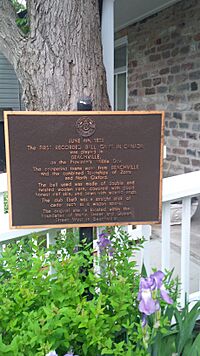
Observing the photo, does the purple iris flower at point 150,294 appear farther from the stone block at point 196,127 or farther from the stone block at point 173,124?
the stone block at point 173,124

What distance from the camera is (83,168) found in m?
2.09

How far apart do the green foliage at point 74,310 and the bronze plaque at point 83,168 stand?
0.55 ft

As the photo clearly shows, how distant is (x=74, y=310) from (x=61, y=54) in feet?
5.59

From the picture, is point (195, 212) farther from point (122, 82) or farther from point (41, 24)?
point (122, 82)

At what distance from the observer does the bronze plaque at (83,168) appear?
6.63ft

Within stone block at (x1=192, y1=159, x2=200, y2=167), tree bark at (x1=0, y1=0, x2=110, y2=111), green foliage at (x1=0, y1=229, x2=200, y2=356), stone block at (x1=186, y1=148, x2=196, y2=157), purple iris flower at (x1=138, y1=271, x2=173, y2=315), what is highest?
tree bark at (x1=0, y1=0, x2=110, y2=111)

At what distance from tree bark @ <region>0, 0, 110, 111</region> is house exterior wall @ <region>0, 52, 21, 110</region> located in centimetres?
809

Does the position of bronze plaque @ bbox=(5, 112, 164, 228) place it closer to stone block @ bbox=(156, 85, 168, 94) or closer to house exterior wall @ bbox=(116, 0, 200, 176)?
house exterior wall @ bbox=(116, 0, 200, 176)

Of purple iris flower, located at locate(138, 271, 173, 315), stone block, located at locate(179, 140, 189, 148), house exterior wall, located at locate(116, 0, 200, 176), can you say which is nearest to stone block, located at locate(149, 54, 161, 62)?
house exterior wall, located at locate(116, 0, 200, 176)

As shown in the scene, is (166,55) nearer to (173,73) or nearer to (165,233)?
(173,73)

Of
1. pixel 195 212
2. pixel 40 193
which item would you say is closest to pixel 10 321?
pixel 40 193

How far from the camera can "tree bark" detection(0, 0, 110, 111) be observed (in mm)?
2684

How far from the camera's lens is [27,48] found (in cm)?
277

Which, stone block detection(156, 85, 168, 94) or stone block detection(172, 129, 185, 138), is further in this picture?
stone block detection(156, 85, 168, 94)
